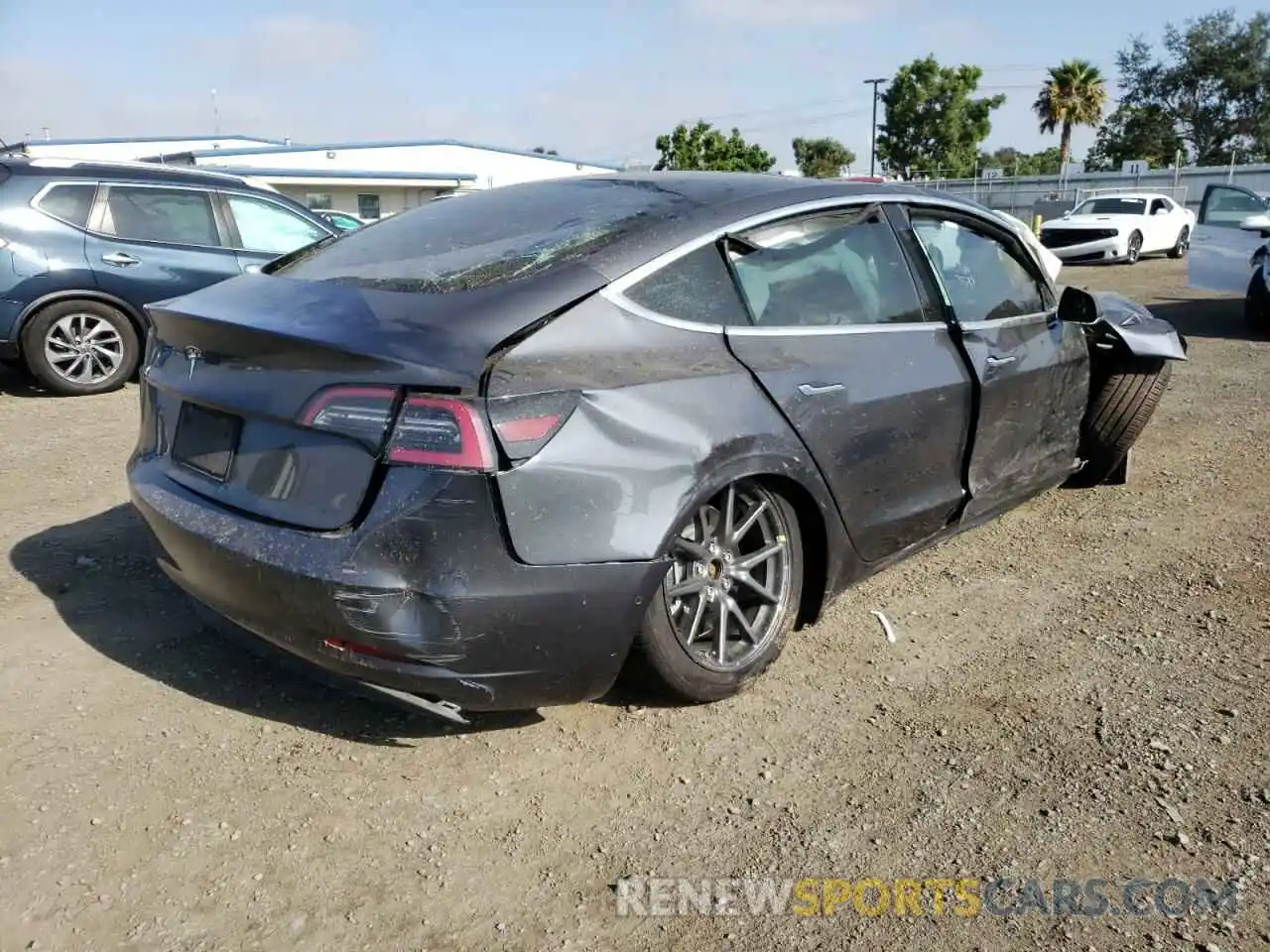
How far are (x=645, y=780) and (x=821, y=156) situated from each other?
241 feet

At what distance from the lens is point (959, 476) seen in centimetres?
384

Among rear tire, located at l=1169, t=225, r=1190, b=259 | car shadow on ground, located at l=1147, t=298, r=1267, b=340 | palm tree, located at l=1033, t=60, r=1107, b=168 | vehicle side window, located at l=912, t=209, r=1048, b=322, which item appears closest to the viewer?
vehicle side window, located at l=912, t=209, r=1048, b=322

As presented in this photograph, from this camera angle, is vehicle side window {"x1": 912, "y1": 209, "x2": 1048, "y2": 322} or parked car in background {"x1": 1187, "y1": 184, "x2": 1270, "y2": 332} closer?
vehicle side window {"x1": 912, "y1": 209, "x2": 1048, "y2": 322}

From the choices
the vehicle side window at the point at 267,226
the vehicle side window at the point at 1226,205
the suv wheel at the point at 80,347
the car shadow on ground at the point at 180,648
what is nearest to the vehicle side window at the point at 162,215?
the vehicle side window at the point at 267,226

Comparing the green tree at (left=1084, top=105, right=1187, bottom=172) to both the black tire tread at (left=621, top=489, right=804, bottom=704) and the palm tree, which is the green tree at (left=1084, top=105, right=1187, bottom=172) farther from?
the black tire tread at (left=621, top=489, right=804, bottom=704)

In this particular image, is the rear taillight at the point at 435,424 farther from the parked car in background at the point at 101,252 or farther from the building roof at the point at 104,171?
the building roof at the point at 104,171

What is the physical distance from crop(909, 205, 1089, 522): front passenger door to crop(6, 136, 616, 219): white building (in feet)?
102

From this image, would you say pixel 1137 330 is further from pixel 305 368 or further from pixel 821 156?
pixel 821 156

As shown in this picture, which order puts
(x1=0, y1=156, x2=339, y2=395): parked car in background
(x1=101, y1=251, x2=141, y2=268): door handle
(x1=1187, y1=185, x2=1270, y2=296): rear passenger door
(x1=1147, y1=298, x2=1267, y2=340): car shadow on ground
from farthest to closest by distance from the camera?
(x1=1187, y1=185, x2=1270, y2=296): rear passenger door
(x1=1147, y1=298, x2=1267, y2=340): car shadow on ground
(x1=101, y1=251, x2=141, y2=268): door handle
(x1=0, y1=156, x2=339, y2=395): parked car in background

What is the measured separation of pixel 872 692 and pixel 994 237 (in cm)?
204

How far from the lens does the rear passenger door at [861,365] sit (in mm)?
3154

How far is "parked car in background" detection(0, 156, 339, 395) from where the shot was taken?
7.31 metres

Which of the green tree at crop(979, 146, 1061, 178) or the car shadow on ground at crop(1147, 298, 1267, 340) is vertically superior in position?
the car shadow on ground at crop(1147, 298, 1267, 340)

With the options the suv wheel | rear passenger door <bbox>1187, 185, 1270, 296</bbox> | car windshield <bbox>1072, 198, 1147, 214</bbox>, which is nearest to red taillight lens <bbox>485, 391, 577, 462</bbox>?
the suv wheel
